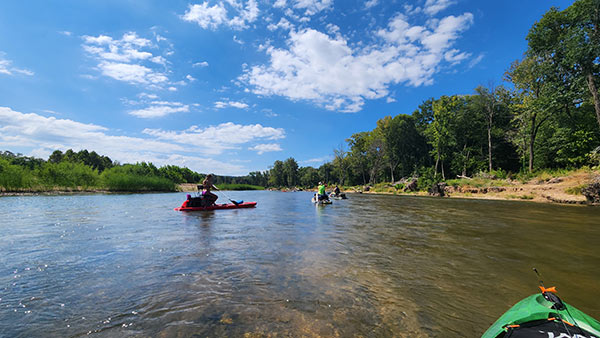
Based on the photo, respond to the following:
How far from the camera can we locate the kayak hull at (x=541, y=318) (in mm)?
1888

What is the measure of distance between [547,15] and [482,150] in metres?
Answer: 24.3

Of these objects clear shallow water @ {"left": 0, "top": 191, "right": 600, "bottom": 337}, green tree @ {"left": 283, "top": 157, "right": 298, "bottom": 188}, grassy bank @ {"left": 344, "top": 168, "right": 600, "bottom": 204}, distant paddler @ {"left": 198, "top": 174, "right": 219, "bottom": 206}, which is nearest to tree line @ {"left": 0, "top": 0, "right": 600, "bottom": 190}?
grassy bank @ {"left": 344, "top": 168, "right": 600, "bottom": 204}

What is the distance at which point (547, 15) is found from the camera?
23.6 meters

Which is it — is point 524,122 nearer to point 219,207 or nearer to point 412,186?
point 412,186

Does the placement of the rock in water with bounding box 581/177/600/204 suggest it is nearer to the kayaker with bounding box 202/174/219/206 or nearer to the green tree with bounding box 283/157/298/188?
the kayaker with bounding box 202/174/219/206

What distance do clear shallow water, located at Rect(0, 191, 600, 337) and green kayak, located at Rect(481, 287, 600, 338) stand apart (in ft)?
3.39

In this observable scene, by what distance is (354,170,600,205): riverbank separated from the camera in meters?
19.3

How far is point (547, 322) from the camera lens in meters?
2.03

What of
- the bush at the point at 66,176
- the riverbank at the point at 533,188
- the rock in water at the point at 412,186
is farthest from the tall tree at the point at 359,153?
the bush at the point at 66,176

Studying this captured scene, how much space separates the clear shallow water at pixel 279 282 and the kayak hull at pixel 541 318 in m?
0.99

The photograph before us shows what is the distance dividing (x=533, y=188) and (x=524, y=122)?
40.9ft

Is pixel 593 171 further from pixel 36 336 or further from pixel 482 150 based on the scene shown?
pixel 36 336

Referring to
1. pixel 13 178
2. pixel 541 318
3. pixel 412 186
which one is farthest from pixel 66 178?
pixel 412 186

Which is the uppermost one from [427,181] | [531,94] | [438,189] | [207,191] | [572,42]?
[572,42]
